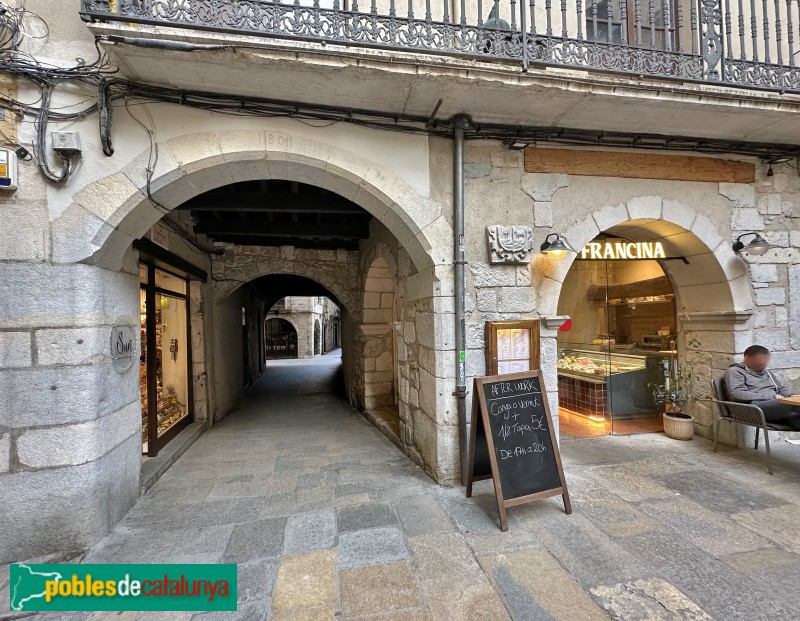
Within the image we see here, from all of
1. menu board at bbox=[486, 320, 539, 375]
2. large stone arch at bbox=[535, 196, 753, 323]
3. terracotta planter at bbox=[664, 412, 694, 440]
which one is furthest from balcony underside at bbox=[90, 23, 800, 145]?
terracotta planter at bbox=[664, 412, 694, 440]

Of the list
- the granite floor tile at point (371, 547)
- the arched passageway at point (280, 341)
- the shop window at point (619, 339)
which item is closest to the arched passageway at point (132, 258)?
the granite floor tile at point (371, 547)

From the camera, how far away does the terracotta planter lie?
4.23 m

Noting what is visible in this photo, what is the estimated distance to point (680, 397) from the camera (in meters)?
4.34

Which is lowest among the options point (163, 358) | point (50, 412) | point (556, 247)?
point (50, 412)

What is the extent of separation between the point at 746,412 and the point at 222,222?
684cm

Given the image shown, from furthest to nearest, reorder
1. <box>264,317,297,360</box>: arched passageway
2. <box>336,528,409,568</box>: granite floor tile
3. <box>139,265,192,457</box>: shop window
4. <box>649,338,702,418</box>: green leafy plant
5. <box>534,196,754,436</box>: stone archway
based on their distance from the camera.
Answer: <box>264,317,297,360</box>: arched passageway < <box>649,338,702,418</box>: green leafy plant < <box>139,265,192,457</box>: shop window < <box>534,196,754,436</box>: stone archway < <box>336,528,409,568</box>: granite floor tile

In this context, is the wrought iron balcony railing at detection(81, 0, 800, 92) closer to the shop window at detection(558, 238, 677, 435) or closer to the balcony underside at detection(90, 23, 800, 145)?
the balcony underside at detection(90, 23, 800, 145)

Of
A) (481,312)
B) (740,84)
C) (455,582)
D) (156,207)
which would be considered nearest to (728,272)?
(740,84)

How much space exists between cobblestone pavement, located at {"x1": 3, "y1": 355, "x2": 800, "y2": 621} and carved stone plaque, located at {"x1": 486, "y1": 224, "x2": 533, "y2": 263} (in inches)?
82.8

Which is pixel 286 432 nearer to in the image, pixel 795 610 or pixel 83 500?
pixel 83 500

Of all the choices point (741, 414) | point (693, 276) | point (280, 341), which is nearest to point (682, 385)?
point (741, 414)

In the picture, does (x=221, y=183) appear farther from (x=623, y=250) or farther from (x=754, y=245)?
(x=754, y=245)

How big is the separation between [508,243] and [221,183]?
263 cm

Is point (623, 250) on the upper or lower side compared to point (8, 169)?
lower
